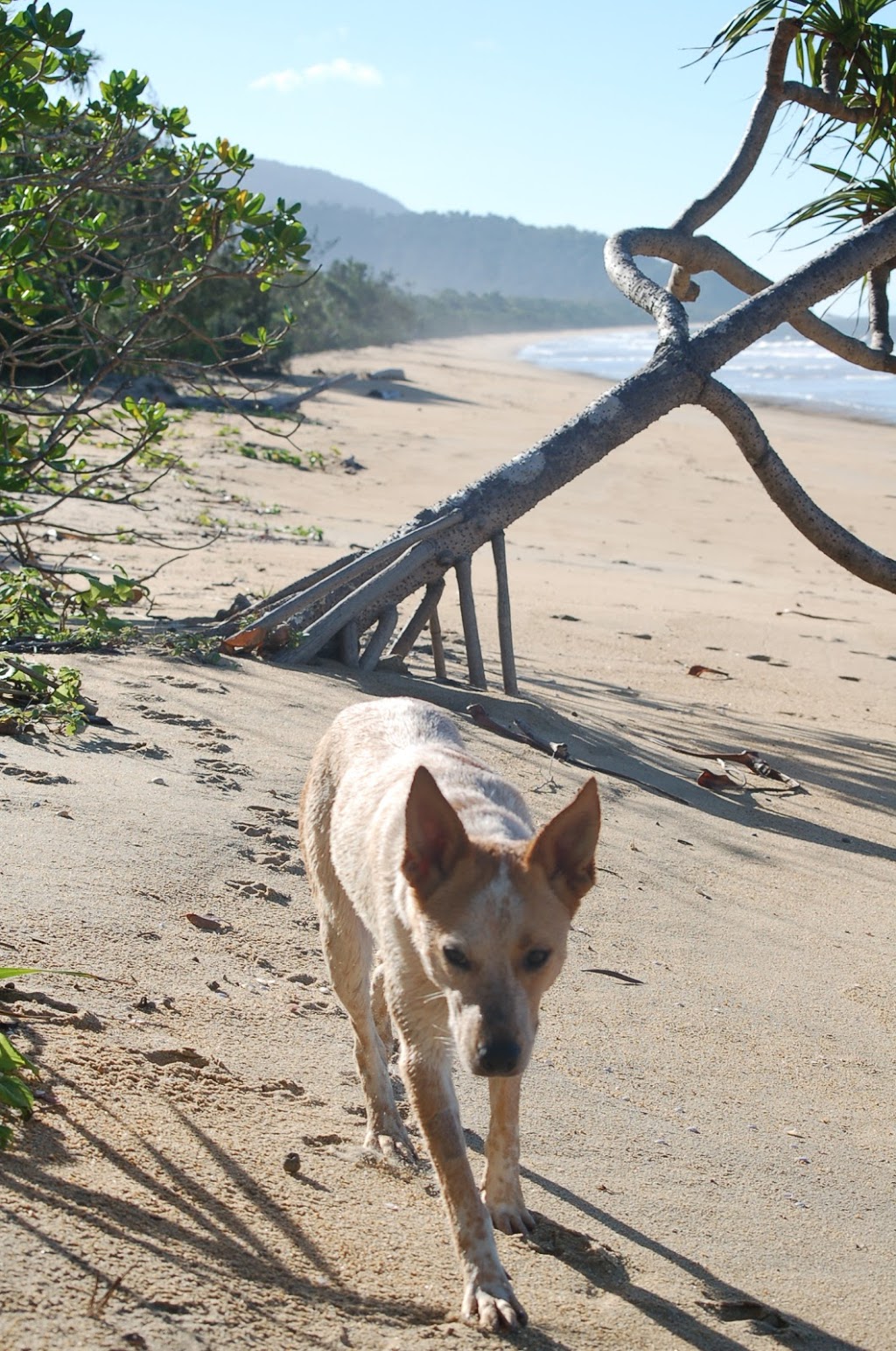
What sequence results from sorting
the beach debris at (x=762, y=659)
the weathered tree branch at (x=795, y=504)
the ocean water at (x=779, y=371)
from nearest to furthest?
the weathered tree branch at (x=795, y=504) < the beach debris at (x=762, y=659) < the ocean water at (x=779, y=371)

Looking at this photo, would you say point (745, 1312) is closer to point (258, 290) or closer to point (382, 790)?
point (382, 790)

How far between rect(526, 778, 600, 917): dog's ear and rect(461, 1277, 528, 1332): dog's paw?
0.88 meters

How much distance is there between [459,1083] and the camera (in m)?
4.37

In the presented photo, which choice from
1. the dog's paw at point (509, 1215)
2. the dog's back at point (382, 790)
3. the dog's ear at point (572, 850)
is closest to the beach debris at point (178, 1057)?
the dog's back at point (382, 790)

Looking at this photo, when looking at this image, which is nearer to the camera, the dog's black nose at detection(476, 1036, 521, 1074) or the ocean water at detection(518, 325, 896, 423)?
the dog's black nose at detection(476, 1036, 521, 1074)

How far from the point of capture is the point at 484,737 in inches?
286

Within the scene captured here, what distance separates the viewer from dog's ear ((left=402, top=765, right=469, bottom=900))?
3.35 metres

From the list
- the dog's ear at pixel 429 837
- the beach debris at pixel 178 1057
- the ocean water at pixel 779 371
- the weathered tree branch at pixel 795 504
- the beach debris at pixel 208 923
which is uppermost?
the ocean water at pixel 779 371

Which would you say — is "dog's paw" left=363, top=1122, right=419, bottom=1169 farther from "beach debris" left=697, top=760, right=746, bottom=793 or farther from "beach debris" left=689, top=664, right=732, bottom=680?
"beach debris" left=689, top=664, right=732, bottom=680

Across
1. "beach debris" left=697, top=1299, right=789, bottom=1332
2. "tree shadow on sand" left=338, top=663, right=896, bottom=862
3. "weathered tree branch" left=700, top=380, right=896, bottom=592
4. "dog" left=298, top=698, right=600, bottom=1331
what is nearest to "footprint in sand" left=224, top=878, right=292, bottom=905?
"dog" left=298, top=698, right=600, bottom=1331

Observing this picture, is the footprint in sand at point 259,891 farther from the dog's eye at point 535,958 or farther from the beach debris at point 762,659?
the beach debris at point 762,659

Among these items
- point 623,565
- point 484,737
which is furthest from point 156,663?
point 623,565

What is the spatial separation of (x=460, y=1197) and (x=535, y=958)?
60 centimetres

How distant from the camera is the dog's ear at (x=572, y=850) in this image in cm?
337
